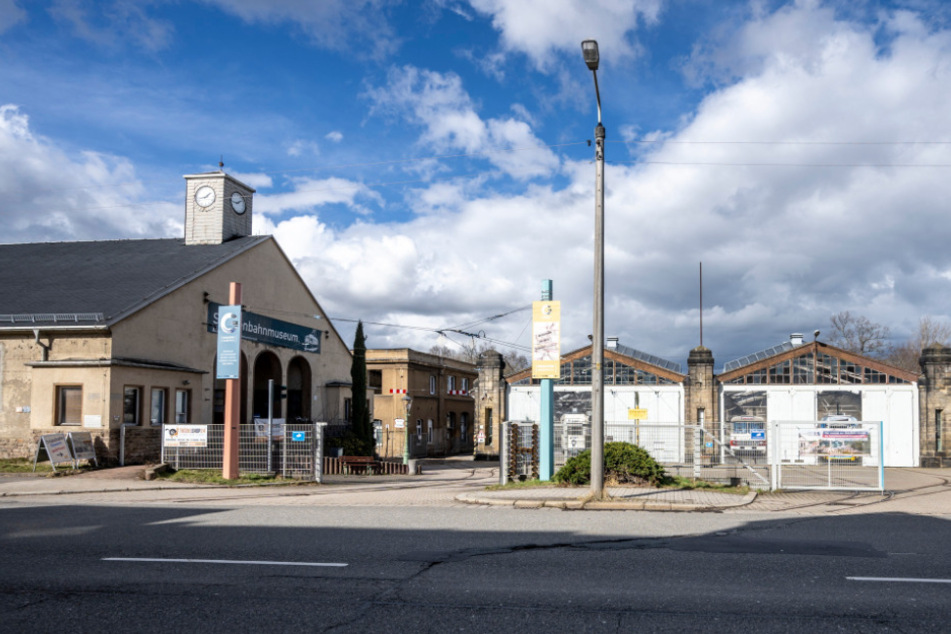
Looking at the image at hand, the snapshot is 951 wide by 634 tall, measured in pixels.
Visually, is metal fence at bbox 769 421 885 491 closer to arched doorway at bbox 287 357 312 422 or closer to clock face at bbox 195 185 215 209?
arched doorway at bbox 287 357 312 422

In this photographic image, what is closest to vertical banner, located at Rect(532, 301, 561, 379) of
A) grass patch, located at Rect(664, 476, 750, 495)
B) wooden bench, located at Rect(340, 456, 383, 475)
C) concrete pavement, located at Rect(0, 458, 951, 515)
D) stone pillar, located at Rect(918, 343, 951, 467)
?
concrete pavement, located at Rect(0, 458, 951, 515)

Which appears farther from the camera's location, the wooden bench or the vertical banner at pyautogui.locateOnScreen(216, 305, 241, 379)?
the wooden bench

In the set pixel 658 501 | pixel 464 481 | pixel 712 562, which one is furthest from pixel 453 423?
pixel 712 562

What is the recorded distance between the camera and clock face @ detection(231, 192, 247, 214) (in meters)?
36.5

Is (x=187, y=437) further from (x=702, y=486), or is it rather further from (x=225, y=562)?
(x=225, y=562)

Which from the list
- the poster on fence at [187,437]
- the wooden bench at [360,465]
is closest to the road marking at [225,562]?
the poster on fence at [187,437]

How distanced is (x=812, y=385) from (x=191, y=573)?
32879 millimetres

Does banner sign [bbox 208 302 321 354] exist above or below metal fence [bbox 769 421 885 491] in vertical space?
above

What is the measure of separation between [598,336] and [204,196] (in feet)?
85.1

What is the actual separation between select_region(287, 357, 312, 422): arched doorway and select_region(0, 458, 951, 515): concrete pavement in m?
14.6

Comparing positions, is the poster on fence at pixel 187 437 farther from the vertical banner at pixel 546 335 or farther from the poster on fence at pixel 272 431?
the vertical banner at pixel 546 335

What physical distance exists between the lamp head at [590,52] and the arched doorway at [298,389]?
86.3 ft

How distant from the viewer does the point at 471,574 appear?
8.09m

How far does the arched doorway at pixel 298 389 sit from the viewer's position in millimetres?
37281
